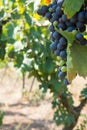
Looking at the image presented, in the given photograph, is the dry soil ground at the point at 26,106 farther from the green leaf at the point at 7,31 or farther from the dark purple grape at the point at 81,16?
the dark purple grape at the point at 81,16

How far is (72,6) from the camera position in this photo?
115 centimetres

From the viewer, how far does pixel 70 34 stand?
112 centimetres

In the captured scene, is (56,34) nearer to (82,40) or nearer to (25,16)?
(82,40)

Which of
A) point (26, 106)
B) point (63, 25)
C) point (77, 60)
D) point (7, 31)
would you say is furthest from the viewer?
point (26, 106)

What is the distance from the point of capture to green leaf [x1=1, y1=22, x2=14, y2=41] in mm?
2965

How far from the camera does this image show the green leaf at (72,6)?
114 centimetres

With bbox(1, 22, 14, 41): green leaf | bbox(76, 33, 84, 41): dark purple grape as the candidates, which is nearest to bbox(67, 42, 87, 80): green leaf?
bbox(76, 33, 84, 41): dark purple grape

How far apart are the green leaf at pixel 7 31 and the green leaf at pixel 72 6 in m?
1.82

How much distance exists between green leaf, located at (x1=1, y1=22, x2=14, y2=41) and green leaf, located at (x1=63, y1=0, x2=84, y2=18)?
1.82m

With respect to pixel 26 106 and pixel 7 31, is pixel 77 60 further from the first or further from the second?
pixel 26 106

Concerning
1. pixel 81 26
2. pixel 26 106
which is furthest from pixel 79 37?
pixel 26 106

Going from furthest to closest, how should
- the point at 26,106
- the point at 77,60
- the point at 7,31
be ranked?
the point at 26,106, the point at 7,31, the point at 77,60

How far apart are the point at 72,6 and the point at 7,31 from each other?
1883mm

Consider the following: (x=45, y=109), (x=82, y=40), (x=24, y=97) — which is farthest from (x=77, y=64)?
(x=24, y=97)
